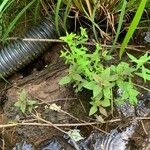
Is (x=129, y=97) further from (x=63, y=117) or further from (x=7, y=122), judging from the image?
(x=7, y=122)

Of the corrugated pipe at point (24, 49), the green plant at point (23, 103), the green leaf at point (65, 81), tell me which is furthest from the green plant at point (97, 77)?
the corrugated pipe at point (24, 49)

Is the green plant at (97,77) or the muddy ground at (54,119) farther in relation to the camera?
the muddy ground at (54,119)

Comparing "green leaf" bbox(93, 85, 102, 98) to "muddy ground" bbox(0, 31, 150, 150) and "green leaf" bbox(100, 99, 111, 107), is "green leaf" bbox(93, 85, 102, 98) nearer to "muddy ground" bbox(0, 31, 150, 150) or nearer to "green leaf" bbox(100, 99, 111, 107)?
"green leaf" bbox(100, 99, 111, 107)

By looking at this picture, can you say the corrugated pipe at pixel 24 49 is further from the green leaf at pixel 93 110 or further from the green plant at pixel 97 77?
the green leaf at pixel 93 110

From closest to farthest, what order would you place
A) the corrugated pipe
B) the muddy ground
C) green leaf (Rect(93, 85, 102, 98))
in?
green leaf (Rect(93, 85, 102, 98)), the muddy ground, the corrugated pipe

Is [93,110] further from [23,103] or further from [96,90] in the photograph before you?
[23,103]

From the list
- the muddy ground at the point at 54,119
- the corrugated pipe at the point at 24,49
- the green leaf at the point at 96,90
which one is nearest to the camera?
the green leaf at the point at 96,90

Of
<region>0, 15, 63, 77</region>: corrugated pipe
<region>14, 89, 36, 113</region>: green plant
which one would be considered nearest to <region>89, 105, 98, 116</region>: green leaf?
<region>14, 89, 36, 113</region>: green plant
